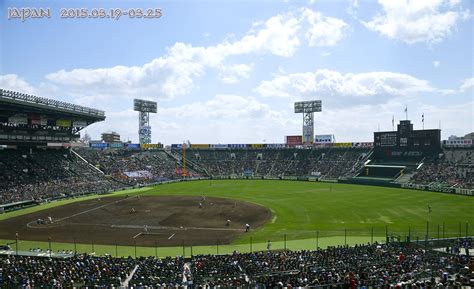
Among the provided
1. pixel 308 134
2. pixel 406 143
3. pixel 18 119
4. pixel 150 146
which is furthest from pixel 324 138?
pixel 18 119

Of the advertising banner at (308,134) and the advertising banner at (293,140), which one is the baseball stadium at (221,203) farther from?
the advertising banner at (308,134)

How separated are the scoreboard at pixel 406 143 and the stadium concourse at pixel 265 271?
210ft

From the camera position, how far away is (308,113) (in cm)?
12250

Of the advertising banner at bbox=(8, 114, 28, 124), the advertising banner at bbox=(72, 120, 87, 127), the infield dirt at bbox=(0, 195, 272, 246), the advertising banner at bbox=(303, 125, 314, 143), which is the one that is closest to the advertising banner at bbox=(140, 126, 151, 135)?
the advertising banner at bbox=(72, 120, 87, 127)

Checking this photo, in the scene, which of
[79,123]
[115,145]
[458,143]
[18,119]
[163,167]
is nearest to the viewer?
[18,119]

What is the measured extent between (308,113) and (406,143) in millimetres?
38292

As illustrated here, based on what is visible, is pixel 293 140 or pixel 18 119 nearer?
Answer: pixel 18 119

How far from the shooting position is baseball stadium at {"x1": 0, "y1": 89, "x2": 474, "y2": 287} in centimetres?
2930

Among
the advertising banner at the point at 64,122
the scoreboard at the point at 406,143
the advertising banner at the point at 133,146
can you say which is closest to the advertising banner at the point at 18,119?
the advertising banner at the point at 64,122

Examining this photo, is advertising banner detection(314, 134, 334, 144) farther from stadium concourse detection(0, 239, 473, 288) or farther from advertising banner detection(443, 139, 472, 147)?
stadium concourse detection(0, 239, 473, 288)

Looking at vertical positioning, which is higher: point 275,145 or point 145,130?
point 145,130

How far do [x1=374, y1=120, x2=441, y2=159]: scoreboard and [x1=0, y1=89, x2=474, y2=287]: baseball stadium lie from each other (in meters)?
0.27

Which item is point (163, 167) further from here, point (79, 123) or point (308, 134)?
point (308, 134)

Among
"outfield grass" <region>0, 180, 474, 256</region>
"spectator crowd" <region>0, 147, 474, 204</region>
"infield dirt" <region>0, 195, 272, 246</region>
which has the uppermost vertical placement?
"spectator crowd" <region>0, 147, 474, 204</region>
